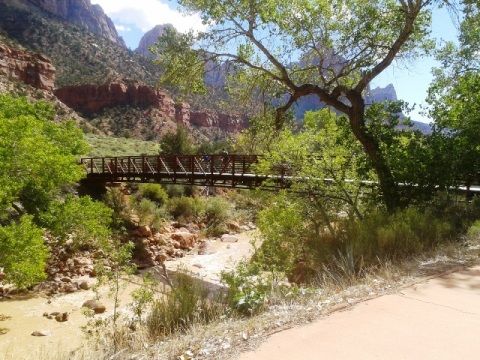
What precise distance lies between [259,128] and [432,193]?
4246 mm

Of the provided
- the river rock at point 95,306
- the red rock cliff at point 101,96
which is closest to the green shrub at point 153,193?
the river rock at point 95,306

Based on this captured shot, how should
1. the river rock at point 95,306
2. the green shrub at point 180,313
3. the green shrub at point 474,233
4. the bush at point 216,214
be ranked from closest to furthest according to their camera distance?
the green shrub at point 180,313
the green shrub at point 474,233
the river rock at point 95,306
the bush at point 216,214

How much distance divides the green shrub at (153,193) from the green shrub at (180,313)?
2056 centimetres

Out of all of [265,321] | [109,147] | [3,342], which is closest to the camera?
[265,321]

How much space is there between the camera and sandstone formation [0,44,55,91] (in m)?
48.8

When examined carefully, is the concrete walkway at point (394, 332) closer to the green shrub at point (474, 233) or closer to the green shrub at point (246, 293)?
the green shrub at point (246, 293)

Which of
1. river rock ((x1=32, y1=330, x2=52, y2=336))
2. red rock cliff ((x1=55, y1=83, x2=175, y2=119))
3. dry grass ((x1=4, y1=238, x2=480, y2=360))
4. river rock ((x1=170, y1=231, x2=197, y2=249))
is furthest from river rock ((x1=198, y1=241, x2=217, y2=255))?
red rock cliff ((x1=55, y1=83, x2=175, y2=119))

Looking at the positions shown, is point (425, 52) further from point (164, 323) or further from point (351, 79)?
point (164, 323)

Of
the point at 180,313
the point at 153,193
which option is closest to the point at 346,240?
the point at 180,313

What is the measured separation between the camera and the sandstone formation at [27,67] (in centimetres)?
4879

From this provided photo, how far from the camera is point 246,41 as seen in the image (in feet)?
29.6

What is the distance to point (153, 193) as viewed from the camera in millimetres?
24266

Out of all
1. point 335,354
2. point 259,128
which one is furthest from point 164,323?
point 259,128

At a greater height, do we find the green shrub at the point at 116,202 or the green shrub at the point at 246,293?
the green shrub at the point at 116,202
